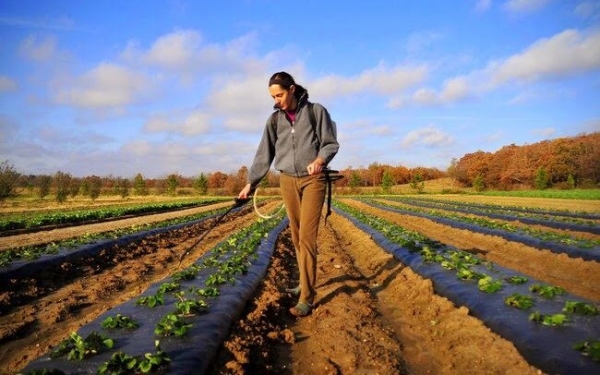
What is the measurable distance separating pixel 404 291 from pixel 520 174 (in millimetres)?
84608

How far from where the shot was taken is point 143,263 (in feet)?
37.2

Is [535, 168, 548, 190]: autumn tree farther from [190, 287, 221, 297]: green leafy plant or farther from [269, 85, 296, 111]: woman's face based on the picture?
[190, 287, 221, 297]: green leafy plant

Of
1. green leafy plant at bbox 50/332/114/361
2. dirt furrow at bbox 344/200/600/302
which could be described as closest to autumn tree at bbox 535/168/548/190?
dirt furrow at bbox 344/200/600/302

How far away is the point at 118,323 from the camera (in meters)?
4.39

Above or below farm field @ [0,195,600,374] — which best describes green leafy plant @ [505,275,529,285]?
above

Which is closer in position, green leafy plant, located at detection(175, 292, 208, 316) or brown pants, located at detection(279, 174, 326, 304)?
green leafy plant, located at detection(175, 292, 208, 316)

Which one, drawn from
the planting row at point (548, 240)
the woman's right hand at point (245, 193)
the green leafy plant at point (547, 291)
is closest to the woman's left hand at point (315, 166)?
the woman's right hand at point (245, 193)

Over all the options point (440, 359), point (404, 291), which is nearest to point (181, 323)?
Answer: point (440, 359)

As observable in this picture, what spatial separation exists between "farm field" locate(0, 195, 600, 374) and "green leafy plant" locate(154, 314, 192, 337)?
47cm

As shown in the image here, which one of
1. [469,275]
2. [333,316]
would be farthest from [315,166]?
[469,275]

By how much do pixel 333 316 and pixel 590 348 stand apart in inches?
124

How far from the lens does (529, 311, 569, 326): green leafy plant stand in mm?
4095

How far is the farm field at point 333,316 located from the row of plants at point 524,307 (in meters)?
0.16

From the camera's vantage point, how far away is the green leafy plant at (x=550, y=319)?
161 inches
